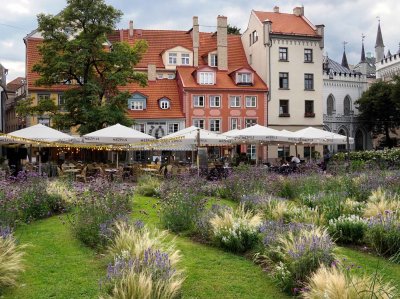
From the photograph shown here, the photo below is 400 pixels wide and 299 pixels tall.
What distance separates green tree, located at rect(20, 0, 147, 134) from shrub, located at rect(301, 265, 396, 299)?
2540 cm

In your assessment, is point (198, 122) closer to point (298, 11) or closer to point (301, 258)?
point (298, 11)

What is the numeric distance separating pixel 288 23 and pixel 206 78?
1103 centimetres

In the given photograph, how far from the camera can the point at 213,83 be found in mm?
45656

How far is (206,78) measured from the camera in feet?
149

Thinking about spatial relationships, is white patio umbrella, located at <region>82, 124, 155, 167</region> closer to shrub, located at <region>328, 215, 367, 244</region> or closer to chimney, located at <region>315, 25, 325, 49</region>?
shrub, located at <region>328, 215, 367, 244</region>

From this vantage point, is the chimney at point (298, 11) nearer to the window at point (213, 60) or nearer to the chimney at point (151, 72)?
the window at point (213, 60)

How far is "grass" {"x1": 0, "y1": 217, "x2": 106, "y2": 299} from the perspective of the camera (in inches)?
Answer: 250

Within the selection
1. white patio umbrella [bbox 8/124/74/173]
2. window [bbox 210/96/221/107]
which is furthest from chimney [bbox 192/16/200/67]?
white patio umbrella [bbox 8/124/74/173]

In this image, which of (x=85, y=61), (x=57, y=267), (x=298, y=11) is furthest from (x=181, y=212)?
(x=298, y=11)

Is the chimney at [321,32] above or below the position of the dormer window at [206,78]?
above

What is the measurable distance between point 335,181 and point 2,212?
30.4 feet

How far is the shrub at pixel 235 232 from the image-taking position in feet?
27.5

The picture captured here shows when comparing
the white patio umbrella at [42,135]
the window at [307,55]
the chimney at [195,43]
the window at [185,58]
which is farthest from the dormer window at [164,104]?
the white patio umbrella at [42,135]

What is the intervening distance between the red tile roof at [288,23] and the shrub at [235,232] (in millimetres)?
40385
